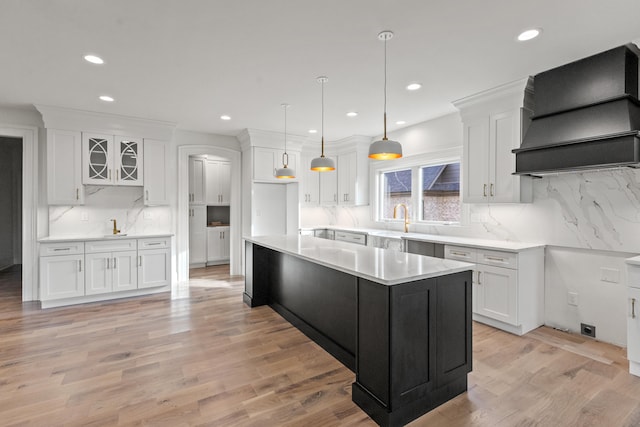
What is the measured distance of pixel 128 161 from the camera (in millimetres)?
4836

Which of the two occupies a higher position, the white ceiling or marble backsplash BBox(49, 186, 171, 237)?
the white ceiling

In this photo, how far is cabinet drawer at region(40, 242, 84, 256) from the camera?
4.09 metres

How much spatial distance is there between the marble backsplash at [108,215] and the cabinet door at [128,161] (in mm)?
316

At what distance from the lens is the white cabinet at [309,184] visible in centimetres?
647

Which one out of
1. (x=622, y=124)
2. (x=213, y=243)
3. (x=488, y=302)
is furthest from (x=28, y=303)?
(x=622, y=124)

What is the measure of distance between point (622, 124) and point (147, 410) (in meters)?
4.04

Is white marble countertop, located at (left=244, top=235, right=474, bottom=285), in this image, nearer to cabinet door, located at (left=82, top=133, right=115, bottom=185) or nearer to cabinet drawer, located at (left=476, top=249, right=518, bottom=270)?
cabinet drawer, located at (left=476, top=249, right=518, bottom=270)

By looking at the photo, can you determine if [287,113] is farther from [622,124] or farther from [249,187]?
[622,124]

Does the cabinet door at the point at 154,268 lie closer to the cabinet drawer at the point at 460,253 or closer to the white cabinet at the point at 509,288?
the cabinet drawer at the point at 460,253

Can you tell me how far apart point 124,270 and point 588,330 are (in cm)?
562

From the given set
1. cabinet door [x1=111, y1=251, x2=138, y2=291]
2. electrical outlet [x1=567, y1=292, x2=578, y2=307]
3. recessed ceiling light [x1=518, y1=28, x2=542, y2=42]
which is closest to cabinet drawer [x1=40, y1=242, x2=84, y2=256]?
cabinet door [x1=111, y1=251, x2=138, y2=291]

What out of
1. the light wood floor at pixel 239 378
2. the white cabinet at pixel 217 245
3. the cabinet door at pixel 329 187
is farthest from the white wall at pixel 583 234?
the white cabinet at pixel 217 245

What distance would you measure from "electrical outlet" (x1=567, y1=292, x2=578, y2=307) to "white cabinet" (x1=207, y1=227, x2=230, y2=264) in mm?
6063

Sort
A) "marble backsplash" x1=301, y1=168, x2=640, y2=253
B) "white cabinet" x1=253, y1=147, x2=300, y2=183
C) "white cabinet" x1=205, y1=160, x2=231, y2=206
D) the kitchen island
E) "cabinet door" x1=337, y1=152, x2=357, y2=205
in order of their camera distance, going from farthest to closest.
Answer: "white cabinet" x1=205, y1=160, x2=231, y2=206 < "cabinet door" x1=337, y1=152, x2=357, y2=205 < "white cabinet" x1=253, y1=147, x2=300, y2=183 < "marble backsplash" x1=301, y1=168, x2=640, y2=253 < the kitchen island
